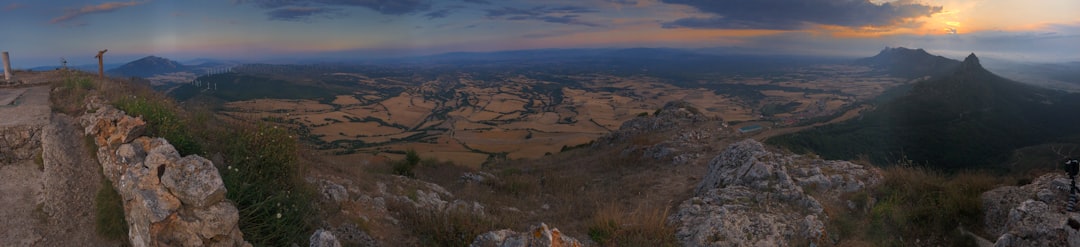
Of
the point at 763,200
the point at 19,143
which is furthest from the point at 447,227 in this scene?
the point at 19,143

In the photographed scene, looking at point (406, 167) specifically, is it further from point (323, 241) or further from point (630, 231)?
point (323, 241)

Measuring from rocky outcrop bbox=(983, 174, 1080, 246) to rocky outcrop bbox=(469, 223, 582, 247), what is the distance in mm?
5469

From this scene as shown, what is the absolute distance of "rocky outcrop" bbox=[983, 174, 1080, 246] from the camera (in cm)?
526

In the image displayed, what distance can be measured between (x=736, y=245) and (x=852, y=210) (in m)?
3.16

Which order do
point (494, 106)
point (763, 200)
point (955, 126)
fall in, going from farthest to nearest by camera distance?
1. point (494, 106)
2. point (955, 126)
3. point (763, 200)

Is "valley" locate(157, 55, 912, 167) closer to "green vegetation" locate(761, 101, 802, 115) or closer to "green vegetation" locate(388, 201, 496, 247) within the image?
"green vegetation" locate(761, 101, 802, 115)

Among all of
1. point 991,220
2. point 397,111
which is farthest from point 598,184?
point 397,111

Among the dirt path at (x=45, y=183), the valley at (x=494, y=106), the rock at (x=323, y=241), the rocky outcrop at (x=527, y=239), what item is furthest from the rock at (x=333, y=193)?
the valley at (x=494, y=106)

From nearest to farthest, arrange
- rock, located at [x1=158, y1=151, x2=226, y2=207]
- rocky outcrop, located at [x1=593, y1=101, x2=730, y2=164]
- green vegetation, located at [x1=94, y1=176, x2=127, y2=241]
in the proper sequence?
rock, located at [x1=158, y1=151, x2=226, y2=207] < green vegetation, located at [x1=94, y1=176, x2=127, y2=241] < rocky outcrop, located at [x1=593, y1=101, x2=730, y2=164]

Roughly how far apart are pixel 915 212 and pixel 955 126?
39570 mm

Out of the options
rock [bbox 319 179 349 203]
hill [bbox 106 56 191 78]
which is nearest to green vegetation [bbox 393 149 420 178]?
rock [bbox 319 179 349 203]

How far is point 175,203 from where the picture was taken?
5.19 metres

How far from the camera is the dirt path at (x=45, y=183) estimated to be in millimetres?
6441

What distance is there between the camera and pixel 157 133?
7613mm
